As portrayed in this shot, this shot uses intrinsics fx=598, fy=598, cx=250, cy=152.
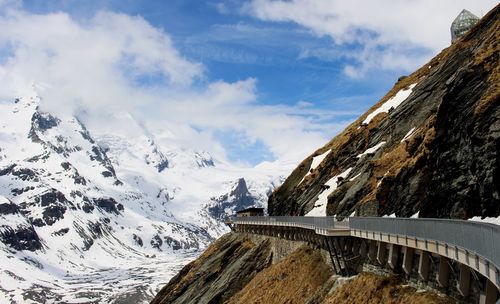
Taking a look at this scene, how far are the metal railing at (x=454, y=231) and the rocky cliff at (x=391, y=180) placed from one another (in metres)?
3.05

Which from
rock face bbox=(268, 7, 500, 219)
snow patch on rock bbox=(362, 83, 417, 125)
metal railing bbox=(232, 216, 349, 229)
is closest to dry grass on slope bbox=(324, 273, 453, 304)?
metal railing bbox=(232, 216, 349, 229)

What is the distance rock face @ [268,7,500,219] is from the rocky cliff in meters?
0.07

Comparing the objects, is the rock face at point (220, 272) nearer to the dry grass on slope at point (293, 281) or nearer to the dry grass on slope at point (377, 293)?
the dry grass on slope at point (293, 281)

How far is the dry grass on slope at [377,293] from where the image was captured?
29312mm

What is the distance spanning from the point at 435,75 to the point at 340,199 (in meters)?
16.9

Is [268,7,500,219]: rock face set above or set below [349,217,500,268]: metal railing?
above

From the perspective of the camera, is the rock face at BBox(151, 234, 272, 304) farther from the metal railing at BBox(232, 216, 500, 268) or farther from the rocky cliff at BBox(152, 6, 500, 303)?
the metal railing at BBox(232, 216, 500, 268)

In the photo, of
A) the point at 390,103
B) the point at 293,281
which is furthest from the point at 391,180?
the point at 390,103

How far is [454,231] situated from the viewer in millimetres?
25141

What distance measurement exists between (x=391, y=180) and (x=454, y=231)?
21.7 m

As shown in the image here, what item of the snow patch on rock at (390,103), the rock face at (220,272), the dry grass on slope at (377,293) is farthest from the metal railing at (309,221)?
the snow patch on rock at (390,103)

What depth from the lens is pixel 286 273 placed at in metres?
57.1

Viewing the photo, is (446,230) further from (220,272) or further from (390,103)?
(220,272)

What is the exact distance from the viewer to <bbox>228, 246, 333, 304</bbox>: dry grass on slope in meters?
49.2
